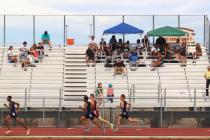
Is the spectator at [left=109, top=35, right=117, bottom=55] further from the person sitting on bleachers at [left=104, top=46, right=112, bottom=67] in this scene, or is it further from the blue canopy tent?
the blue canopy tent

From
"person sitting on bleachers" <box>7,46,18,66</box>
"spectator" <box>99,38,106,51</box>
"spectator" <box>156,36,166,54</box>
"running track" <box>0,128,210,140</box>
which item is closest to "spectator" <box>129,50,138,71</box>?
"spectator" <box>156,36,166,54</box>

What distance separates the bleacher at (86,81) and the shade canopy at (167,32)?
1.74 metres

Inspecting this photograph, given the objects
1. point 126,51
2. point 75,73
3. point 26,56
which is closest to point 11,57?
point 26,56

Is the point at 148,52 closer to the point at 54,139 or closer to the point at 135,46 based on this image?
the point at 135,46

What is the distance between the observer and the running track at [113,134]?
25.6 m

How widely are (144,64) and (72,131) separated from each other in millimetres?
11060

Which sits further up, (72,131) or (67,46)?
(67,46)

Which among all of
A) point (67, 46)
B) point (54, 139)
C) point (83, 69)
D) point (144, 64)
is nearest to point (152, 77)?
point (144, 64)

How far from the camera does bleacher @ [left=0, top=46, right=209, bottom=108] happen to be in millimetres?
34594

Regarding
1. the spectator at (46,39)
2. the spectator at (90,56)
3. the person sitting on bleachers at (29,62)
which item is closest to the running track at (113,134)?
the person sitting on bleachers at (29,62)

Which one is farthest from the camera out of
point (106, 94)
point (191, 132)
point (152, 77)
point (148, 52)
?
point (148, 52)

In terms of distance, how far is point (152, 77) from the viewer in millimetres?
38688

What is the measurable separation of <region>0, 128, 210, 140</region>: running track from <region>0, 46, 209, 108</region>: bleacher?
10.2 feet

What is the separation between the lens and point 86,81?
3866cm
